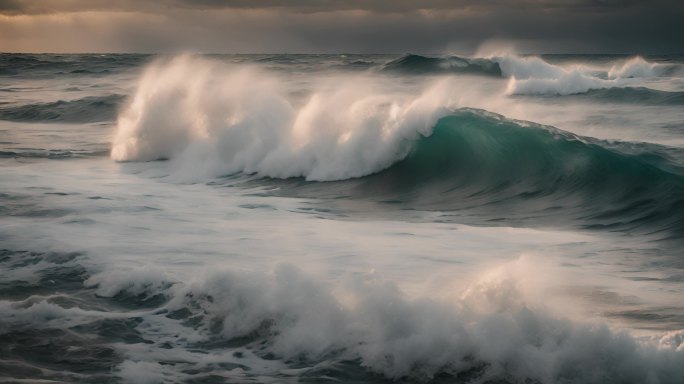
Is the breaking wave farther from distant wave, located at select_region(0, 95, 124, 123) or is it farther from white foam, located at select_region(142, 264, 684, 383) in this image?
distant wave, located at select_region(0, 95, 124, 123)

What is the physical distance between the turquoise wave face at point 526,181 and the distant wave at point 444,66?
26602 millimetres

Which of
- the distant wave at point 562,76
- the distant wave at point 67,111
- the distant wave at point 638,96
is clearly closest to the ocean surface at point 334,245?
the distant wave at point 67,111

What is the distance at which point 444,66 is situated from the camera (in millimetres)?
44375

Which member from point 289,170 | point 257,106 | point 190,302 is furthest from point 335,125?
point 190,302

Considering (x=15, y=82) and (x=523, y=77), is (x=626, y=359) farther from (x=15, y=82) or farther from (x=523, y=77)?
(x=15, y=82)

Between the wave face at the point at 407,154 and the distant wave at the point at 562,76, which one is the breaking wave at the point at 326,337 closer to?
the wave face at the point at 407,154

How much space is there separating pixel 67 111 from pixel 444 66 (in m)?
22.0

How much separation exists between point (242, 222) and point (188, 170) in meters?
5.28

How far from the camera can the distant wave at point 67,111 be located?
89.7 ft

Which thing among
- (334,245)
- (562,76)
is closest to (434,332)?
(334,245)

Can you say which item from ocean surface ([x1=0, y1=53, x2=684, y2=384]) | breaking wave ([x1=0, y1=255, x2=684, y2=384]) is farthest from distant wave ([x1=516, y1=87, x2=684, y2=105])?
breaking wave ([x1=0, y1=255, x2=684, y2=384])

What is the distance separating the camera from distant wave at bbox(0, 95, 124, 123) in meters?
27.3

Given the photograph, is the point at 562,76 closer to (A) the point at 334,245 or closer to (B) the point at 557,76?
(B) the point at 557,76

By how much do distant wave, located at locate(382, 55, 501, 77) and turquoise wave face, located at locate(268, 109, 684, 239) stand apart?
87.3ft
